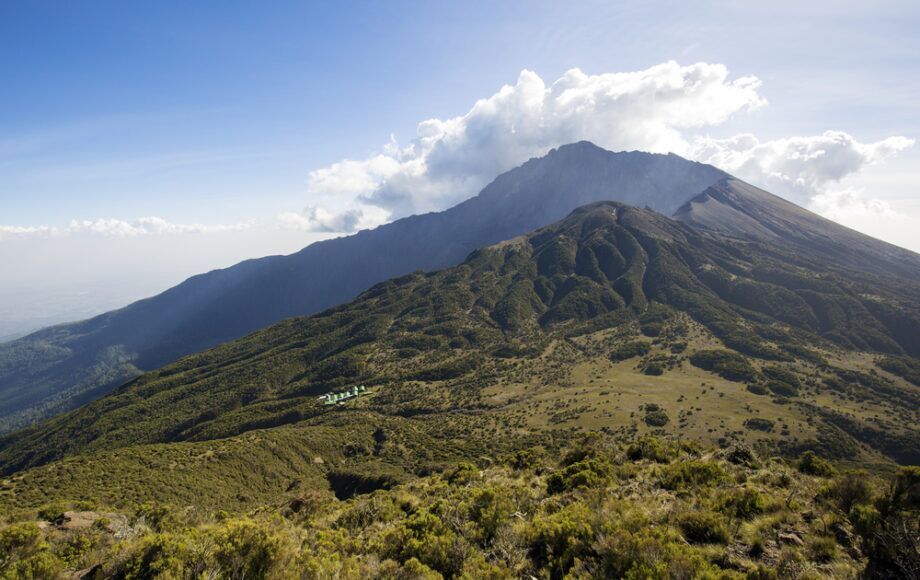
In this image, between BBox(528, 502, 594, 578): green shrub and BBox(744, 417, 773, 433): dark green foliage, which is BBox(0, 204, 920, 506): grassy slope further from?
BBox(528, 502, 594, 578): green shrub

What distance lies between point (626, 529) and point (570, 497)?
586 cm

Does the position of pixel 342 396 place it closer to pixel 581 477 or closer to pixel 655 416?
pixel 655 416

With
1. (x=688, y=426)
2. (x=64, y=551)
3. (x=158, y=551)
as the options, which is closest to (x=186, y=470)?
(x=64, y=551)

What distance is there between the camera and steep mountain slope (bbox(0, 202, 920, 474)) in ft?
325

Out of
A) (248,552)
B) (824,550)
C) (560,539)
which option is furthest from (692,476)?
(248,552)

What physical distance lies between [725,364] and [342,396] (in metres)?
126

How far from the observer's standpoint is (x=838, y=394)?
393 feet

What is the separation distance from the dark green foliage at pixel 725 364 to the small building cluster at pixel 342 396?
114 m

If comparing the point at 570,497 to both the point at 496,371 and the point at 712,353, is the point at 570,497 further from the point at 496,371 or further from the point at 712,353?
the point at 712,353

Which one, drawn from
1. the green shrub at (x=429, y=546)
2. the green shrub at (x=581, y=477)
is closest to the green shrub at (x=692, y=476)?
the green shrub at (x=581, y=477)

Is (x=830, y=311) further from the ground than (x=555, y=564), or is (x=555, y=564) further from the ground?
(x=555, y=564)

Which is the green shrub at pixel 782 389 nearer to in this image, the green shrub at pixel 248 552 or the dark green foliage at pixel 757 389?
the dark green foliage at pixel 757 389

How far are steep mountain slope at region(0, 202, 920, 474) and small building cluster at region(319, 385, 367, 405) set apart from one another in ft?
11.8

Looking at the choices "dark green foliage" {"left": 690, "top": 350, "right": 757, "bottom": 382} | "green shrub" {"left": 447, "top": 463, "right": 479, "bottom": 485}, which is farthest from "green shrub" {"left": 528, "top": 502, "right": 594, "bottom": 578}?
"dark green foliage" {"left": 690, "top": 350, "right": 757, "bottom": 382}
